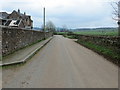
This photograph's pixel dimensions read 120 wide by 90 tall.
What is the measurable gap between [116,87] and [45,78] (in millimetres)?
2475

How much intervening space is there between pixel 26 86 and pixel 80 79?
1935mm

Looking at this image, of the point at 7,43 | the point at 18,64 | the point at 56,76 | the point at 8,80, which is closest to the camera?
the point at 8,80

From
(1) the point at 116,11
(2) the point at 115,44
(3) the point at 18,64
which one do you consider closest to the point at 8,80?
(3) the point at 18,64

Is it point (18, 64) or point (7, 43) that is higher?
point (7, 43)

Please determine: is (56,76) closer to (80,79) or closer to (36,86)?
(80,79)

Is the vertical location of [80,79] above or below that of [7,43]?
below

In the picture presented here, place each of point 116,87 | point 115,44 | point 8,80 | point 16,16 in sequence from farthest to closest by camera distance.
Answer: point 16,16
point 115,44
point 8,80
point 116,87

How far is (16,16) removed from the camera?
8338 cm

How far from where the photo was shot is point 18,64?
401 inches

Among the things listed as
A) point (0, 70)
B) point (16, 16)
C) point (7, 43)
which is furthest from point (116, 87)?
point (16, 16)

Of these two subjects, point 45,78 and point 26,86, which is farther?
point 45,78

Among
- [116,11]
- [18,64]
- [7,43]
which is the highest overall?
[116,11]

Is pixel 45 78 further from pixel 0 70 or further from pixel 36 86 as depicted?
pixel 0 70

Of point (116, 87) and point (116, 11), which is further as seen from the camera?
point (116, 11)
